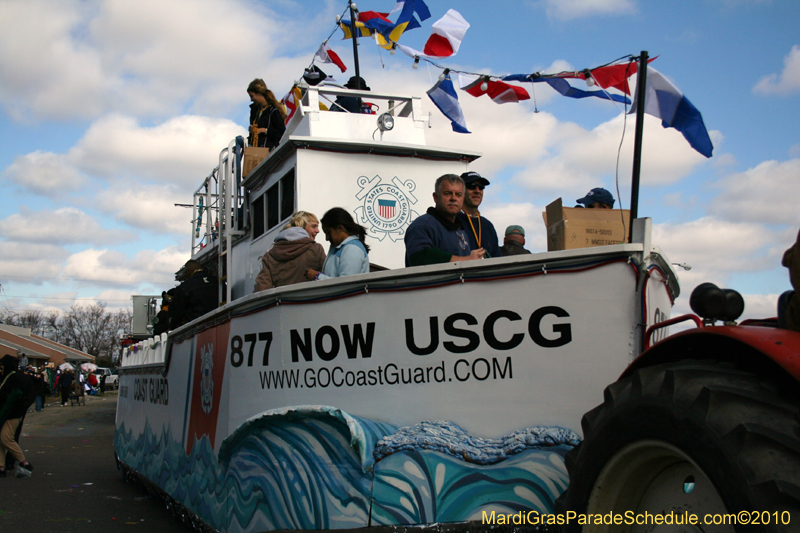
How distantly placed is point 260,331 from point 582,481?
8.16 ft

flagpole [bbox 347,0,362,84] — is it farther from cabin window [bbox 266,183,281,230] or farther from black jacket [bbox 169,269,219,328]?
black jacket [bbox 169,269,219,328]

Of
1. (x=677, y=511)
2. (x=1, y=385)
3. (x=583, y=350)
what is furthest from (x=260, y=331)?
(x=1, y=385)

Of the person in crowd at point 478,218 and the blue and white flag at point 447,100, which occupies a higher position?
the blue and white flag at point 447,100

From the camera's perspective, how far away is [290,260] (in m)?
4.97

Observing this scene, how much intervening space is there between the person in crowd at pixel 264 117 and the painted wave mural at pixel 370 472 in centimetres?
547

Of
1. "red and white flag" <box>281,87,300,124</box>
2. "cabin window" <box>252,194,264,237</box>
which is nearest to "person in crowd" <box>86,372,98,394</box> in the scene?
"red and white flag" <box>281,87,300,124</box>

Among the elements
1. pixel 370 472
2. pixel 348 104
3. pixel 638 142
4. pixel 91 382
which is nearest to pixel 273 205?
pixel 348 104

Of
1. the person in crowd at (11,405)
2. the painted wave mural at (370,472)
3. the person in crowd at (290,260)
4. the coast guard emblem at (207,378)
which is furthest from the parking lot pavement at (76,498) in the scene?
the person in crowd at (290,260)

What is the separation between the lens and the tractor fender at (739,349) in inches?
75.9

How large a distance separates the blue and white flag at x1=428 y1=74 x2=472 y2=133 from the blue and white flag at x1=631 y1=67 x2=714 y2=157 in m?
3.38

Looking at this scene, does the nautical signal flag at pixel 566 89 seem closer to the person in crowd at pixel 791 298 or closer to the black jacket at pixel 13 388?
the person in crowd at pixel 791 298

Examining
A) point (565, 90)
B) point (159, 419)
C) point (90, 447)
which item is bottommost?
point (90, 447)

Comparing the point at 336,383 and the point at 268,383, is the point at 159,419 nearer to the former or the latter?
the point at 268,383

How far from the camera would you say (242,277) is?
27.9 ft
